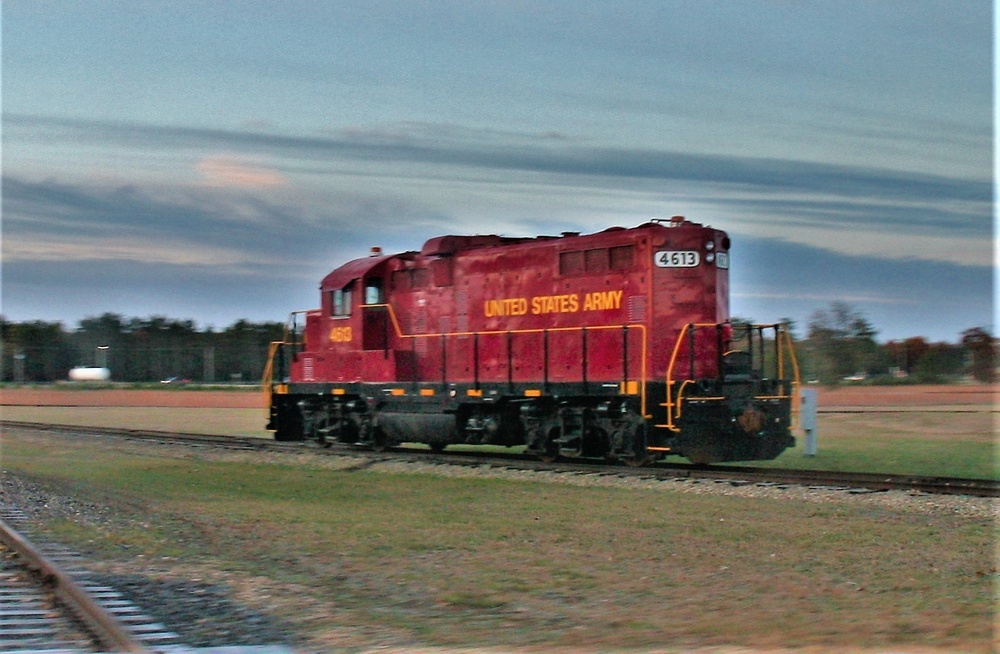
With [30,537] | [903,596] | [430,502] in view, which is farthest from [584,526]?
[30,537]

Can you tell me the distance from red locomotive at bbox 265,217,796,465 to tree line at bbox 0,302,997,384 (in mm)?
30618

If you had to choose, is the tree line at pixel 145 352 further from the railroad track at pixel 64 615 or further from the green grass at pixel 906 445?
the railroad track at pixel 64 615

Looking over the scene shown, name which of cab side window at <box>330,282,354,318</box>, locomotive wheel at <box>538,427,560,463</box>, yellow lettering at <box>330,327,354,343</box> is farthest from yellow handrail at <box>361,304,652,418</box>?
locomotive wheel at <box>538,427,560,463</box>

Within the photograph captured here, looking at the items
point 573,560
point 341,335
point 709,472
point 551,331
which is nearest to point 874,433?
point 551,331

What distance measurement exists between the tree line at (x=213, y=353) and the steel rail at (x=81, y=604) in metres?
41.3

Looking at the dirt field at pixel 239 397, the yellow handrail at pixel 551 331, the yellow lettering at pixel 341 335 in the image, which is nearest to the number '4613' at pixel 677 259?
the yellow handrail at pixel 551 331

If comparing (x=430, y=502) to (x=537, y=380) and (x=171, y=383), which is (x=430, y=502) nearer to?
(x=537, y=380)

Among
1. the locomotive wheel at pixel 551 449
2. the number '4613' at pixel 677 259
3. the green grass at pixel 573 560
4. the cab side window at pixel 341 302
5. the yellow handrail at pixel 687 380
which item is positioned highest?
the number '4613' at pixel 677 259

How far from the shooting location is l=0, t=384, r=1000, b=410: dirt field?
39.3 m

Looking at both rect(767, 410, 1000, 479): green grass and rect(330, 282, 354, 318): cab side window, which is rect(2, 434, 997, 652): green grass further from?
rect(330, 282, 354, 318): cab side window

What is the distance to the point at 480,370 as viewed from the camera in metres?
19.1

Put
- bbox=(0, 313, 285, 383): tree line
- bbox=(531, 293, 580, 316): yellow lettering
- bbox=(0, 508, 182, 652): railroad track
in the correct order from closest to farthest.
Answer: bbox=(0, 508, 182, 652): railroad track, bbox=(531, 293, 580, 316): yellow lettering, bbox=(0, 313, 285, 383): tree line

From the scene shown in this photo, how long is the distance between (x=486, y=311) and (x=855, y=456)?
7364mm

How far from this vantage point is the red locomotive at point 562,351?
16.2m
